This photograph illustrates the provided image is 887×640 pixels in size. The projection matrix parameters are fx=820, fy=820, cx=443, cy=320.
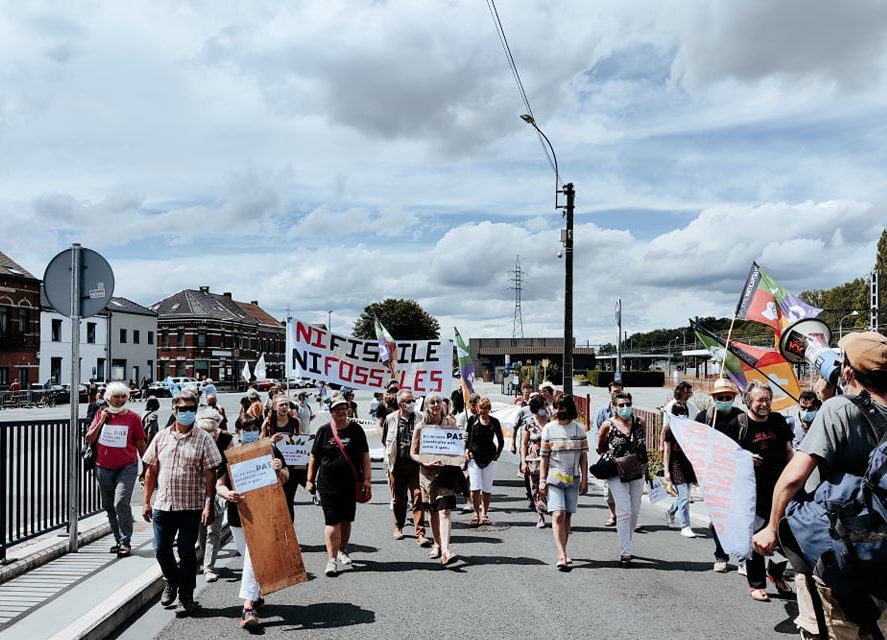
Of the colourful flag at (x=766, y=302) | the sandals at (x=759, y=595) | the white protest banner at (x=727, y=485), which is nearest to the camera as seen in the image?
the white protest banner at (x=727, y=485)

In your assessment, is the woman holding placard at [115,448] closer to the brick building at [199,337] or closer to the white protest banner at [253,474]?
the white protest banner at [253,474]

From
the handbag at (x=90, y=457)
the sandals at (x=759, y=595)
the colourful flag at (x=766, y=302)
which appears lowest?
the sandals at (x=759, y=595)

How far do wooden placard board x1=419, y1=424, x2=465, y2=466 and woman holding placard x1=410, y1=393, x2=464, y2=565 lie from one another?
0.02 metres

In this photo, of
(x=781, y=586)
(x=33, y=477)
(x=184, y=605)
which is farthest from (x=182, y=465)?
(x=781, y=586)

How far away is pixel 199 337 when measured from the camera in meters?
87.9

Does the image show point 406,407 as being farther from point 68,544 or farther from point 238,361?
point 238,361

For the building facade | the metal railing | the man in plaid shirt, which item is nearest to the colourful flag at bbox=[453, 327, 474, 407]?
the metal railing

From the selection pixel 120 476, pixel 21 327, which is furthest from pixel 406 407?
pixel 21 327

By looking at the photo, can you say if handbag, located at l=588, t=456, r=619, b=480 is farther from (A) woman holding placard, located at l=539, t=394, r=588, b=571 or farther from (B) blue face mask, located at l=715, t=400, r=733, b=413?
(B) blue face mask, located at l=715, t=400, r=733, b=413

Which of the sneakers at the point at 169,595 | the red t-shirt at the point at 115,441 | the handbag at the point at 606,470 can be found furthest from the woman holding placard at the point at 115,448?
the handbag at the point at 606,470

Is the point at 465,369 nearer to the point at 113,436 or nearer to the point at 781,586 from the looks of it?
the point at 113,436

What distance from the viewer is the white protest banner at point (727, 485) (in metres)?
5.41

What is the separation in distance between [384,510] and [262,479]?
5.18m

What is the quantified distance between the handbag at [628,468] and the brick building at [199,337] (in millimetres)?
76995
